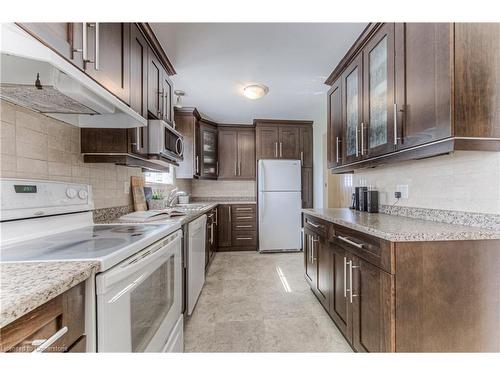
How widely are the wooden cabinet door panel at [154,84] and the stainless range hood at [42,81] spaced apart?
2.26 feet

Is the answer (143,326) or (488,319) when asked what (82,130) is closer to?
(143,326)

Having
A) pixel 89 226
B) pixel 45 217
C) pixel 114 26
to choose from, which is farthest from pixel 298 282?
pixel 114 26

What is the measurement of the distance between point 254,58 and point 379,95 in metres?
1.18

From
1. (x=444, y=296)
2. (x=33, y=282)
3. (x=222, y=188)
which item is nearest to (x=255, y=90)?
(x=222, y=188)

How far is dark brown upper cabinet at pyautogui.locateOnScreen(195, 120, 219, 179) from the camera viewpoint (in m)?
3.90

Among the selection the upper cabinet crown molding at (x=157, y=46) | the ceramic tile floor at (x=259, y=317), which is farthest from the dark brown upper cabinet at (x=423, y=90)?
the upper cabinet crown molding at (x=157, y=46)

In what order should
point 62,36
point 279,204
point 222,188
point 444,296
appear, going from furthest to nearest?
point 222,188
point 279,204
point 444,296
point 62,36

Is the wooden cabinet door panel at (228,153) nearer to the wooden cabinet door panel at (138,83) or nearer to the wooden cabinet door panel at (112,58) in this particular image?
the wooden cabinet door panel at (138,83)

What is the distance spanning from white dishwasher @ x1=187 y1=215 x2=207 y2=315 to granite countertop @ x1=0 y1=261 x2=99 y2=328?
130cm

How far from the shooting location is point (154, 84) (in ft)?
6.36

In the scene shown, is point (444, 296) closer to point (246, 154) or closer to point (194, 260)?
point (194, 260)

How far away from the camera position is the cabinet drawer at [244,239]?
13.4 ft

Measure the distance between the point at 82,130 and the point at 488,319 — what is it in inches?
97.1

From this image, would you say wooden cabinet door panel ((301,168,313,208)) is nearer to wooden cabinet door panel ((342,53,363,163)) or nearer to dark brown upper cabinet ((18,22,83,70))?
wooden cabinet door panel ((342,53,363,163))
